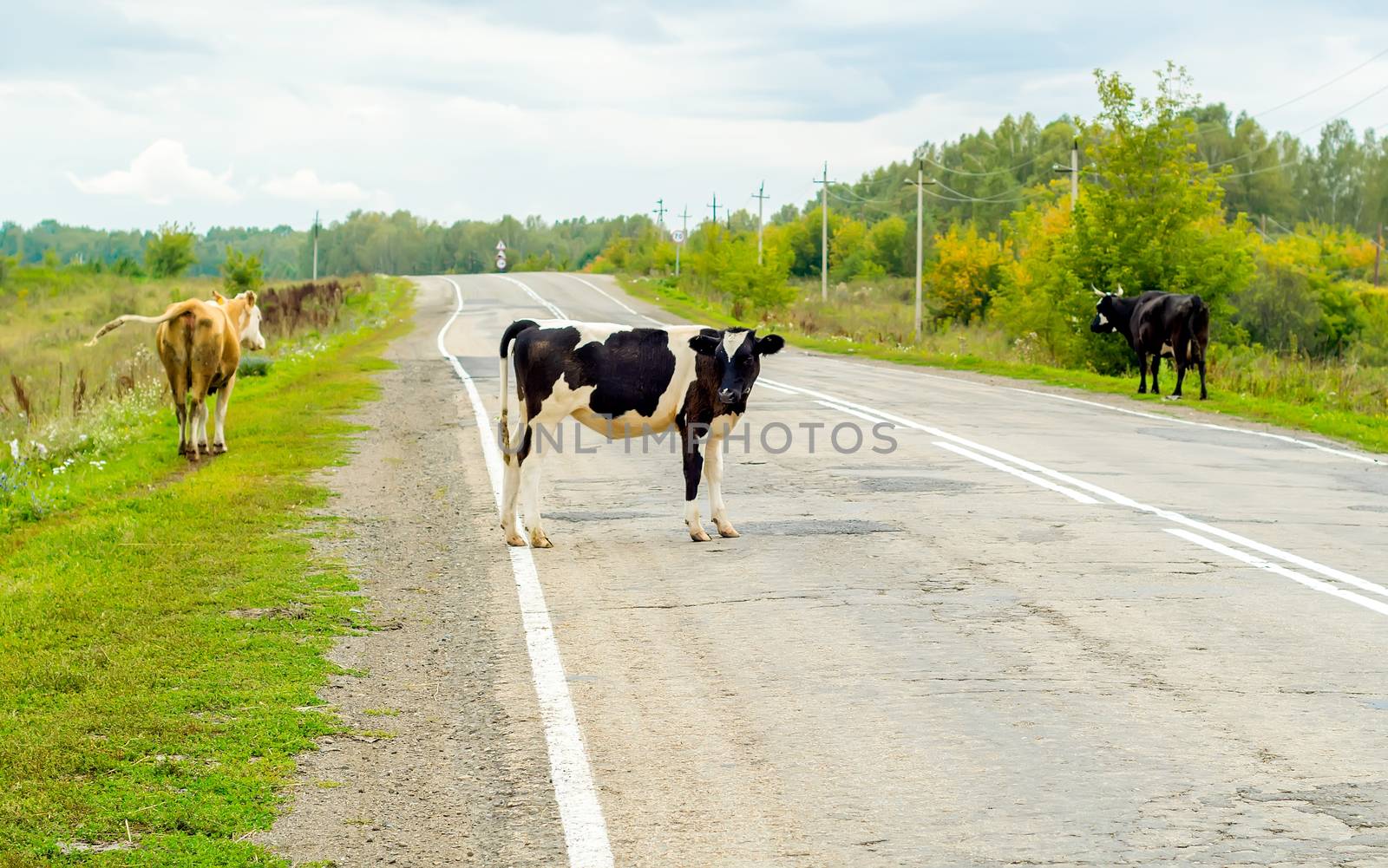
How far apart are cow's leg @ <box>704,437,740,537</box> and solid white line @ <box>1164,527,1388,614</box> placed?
11.0 ft

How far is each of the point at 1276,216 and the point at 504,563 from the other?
122310 mm

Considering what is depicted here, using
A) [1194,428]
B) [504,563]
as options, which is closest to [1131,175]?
[1194,428]

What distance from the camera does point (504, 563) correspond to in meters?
9.62

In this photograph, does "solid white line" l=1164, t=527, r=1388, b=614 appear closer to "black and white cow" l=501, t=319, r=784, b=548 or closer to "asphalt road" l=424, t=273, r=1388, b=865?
"asphalt road" l=424, t=273, r=1388, b=865

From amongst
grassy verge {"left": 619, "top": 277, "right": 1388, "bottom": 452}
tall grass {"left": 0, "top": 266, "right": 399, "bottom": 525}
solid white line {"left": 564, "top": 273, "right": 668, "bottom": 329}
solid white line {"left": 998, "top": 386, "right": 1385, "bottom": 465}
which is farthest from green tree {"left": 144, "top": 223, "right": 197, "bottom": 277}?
solid white line {"left": 998, "top": 386, "right": 1385, "bottom": 465}

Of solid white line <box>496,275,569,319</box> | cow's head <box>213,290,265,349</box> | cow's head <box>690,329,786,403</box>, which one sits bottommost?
cow's head <box>690,329,786,403</box>

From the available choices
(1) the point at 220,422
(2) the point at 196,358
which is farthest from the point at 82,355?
(2) the point at 196,358

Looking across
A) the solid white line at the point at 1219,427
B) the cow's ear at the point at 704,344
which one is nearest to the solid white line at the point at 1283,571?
the cow's ear at the point at 704,344

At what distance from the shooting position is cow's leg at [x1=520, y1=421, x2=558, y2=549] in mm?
10180

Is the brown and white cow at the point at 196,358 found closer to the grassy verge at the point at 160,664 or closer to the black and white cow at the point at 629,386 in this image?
the grassy verge at the point at 160,664

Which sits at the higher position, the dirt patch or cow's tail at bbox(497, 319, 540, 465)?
cow's tail at bbox(497, 319, 540, 465)

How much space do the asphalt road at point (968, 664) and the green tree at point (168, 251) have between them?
272 feet


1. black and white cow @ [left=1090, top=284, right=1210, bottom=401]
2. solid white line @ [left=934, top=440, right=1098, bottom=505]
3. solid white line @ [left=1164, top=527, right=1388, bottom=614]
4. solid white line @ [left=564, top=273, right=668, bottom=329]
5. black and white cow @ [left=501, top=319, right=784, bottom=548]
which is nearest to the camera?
solid white line @ [left=1164, top=527, right=1388, bottom=614]

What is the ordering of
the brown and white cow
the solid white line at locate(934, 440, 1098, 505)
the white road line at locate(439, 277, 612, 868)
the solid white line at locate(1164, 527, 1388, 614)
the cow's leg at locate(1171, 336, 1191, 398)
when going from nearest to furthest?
1. the white road line at locate(439, 277, 612, 868)
2. the solid white line at locate(1164, 527, 1388, 614)
3. the solid white line at locate(934, 440, 1098, 505)
4. the brown and white cow
5. the cow's leg at locate(1171, 336, 1191, 398)
